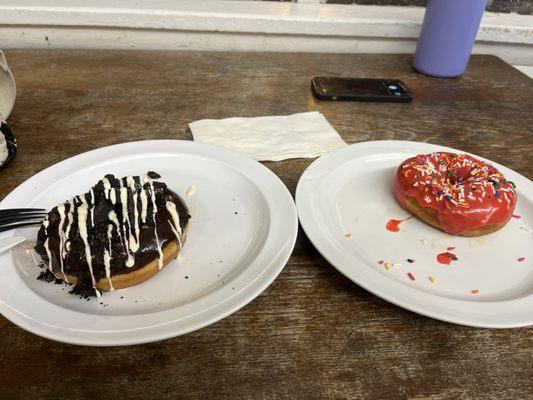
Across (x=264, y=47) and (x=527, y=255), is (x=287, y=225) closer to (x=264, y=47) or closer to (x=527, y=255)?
(x=527, y=255)

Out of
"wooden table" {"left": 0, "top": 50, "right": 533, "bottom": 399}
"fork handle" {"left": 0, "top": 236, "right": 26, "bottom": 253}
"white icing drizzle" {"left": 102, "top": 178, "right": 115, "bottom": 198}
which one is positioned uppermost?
"white icing drizzle" {"left": 102, "top": 178, "right": 115, "bottom": 198}

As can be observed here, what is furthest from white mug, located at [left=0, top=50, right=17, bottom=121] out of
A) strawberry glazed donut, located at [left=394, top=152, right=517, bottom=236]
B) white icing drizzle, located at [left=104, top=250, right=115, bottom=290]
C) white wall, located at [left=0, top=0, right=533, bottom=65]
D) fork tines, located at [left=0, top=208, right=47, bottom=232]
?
strawberry glazed donut, located at [left=394, top=152, right=517, bottom=236]

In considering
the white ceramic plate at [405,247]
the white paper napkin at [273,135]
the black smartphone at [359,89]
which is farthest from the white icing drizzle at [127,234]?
the black smartphone at [359,89]

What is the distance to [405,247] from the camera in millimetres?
812

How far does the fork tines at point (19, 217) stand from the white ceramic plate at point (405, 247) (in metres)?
0.51

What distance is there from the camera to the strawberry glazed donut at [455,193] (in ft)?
2.69

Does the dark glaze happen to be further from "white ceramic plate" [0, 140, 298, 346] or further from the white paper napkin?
the white paper napkin

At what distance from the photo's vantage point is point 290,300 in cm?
69

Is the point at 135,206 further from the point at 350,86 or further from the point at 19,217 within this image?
the point at 350,86

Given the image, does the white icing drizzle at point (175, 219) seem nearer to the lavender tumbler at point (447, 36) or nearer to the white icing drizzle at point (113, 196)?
the white icing drizzle at point (113, 196)

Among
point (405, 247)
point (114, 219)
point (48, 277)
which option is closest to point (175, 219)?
point (114, 219)

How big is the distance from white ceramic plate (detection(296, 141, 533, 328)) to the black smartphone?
370 mm

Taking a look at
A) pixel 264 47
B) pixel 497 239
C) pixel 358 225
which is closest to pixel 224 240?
pixel 358 225

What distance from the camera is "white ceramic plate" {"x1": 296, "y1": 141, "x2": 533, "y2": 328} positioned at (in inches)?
25.1
